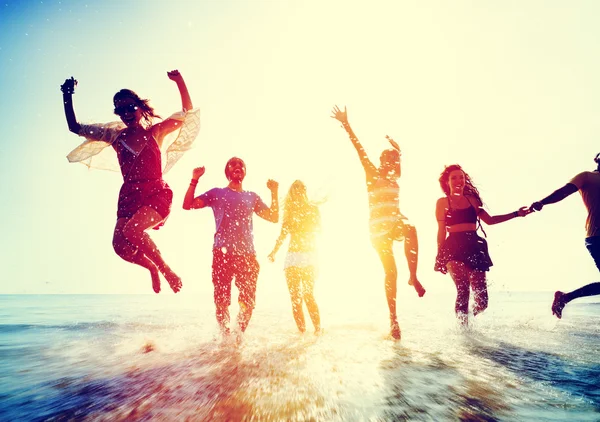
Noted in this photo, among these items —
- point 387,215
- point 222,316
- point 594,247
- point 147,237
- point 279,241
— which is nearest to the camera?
point 147,237

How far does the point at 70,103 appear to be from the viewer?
4.52 meters

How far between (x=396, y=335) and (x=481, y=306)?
5.41 feet

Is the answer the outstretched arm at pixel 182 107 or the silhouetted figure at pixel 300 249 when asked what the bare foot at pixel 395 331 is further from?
the outstretched arm at pixel 182 107

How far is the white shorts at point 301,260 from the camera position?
221 inches

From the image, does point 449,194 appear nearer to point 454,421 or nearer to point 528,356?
point 528,356

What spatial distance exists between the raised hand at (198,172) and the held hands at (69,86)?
5.79ft

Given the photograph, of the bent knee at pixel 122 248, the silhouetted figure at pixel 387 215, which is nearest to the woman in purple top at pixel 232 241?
the bent knee at pixel 122 248

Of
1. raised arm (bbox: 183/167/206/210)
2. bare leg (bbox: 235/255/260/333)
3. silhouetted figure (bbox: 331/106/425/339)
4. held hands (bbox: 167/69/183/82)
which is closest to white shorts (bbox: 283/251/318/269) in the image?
bare leg (bbox: 235/255/260/333)

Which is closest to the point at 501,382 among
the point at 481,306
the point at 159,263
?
the point at 481,306

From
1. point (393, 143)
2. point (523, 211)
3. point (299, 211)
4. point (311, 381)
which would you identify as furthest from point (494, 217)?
point (311, 381)

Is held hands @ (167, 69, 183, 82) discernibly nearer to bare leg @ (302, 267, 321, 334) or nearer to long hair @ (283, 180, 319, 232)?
long hair @ (283, 180, 319, 232)

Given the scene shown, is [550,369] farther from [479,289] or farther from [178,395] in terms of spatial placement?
[178,395]

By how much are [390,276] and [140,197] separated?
11.3 feet

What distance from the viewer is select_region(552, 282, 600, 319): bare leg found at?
4.82 meters
